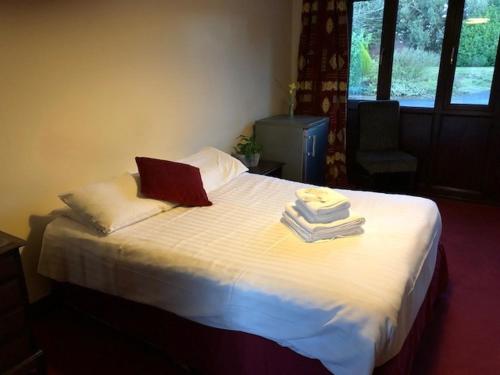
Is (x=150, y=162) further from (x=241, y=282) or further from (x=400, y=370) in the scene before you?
(x=400, y=370)

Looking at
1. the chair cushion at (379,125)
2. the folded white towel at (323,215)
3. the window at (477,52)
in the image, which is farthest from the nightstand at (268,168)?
the window at (477,52)

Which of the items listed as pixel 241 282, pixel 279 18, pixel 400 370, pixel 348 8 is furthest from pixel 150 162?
pixel 348 8

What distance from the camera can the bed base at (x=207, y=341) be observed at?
1.59 m

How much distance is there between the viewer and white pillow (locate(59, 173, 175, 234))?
2.07 meters

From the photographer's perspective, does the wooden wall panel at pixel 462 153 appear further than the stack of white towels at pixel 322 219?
Yes

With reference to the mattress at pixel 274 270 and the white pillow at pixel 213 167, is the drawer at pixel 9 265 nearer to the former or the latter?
the mattress at pixel 274 270

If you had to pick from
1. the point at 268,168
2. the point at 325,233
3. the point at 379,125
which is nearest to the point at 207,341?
the point at 325,233

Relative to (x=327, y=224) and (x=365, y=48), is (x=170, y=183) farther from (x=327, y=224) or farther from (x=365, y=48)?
(x=365, y=48)

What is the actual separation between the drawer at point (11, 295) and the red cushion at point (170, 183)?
2.92 ft

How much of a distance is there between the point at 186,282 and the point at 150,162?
93 centimetres

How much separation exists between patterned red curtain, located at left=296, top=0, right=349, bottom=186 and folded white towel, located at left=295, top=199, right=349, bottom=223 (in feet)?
8.15

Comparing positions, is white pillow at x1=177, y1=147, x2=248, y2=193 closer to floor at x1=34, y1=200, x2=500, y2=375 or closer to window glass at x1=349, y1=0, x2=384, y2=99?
floor at x1=34, y1=200, x2=500, y2=375

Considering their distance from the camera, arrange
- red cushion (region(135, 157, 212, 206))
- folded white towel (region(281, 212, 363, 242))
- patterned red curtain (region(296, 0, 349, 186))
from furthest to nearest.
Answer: patterned red curtain (region(296, 0, 349, 186)) < red cushion (region(135, 157, 212, 206)) < folded white towel (region(281, 212, 363, 242))

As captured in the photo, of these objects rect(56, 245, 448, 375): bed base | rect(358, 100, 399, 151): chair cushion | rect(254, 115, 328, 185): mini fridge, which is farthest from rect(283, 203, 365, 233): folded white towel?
rect(358, 100, 399, 151): chair cushion
